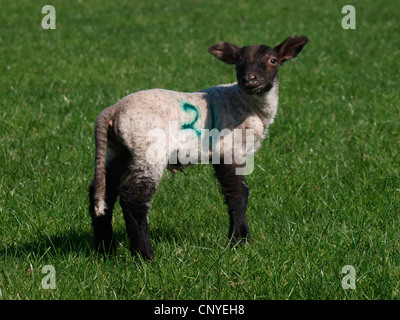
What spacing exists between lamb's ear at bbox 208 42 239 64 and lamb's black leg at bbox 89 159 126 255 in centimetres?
144

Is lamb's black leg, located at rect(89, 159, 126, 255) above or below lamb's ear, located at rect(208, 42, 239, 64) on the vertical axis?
below

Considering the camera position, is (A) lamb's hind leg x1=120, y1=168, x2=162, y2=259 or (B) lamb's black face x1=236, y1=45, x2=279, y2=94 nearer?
(A) lamb's hind leg x1=120, y1=168, x2=162, y2=259

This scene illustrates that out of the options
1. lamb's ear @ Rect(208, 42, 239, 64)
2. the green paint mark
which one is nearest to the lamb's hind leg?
the green paint mark

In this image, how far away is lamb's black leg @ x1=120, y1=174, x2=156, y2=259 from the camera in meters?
4.75

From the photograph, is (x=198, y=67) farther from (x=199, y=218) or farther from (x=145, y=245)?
(x=145, y=245)

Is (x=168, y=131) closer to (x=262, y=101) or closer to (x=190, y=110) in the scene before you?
(x=190, y=110)

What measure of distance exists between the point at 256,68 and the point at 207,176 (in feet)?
6.89

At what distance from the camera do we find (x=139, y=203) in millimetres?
4770

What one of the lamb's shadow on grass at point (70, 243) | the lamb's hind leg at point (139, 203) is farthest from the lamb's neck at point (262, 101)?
the lamb's shadow on grass at point (70, 243)

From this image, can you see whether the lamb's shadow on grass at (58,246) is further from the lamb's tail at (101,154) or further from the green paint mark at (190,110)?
the green paint mark at (190,110)

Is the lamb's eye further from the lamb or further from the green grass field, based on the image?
the green grass field
